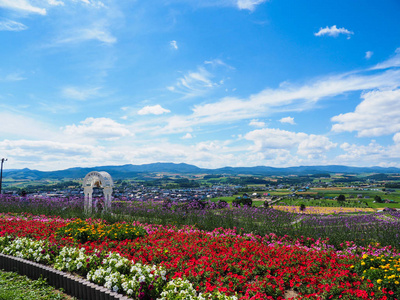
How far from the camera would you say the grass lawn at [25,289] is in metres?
5.52

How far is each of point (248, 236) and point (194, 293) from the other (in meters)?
5.10

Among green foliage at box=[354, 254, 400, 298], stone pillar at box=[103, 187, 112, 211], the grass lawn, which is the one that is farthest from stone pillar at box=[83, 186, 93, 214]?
green foliage at box=[354, 254, 400, 298]

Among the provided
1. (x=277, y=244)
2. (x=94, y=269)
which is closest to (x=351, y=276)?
(x=277, y=244)

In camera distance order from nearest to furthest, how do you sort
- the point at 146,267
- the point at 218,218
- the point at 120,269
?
the point at 146,267
the point at 120,269
the point at 218,218

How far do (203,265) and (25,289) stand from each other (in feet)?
13.2

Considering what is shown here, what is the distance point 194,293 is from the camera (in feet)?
15.0

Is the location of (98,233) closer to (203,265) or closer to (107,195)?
(203,265)

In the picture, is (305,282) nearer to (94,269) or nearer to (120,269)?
(120,269)

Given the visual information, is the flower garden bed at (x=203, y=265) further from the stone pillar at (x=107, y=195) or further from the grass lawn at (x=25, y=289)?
the stone pillar at (x=107, y=195)

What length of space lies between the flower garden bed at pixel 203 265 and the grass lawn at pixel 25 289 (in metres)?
0.51

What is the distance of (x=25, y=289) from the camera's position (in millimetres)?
5977

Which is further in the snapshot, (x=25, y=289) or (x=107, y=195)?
(x=107, y=195)

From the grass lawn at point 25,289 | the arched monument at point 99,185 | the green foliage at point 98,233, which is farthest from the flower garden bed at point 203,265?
the arched monument at point 99,185

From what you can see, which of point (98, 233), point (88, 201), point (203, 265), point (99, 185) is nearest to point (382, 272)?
point (203, 265)
